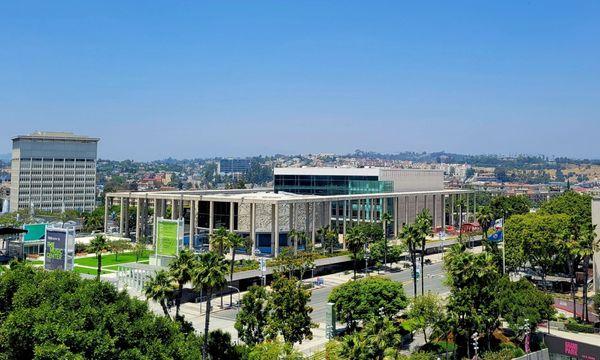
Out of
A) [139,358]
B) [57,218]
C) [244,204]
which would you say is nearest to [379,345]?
[139,358]

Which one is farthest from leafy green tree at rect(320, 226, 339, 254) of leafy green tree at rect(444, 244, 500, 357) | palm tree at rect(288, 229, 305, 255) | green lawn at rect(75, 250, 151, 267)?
leafy green tree at rect(444, 244, 500, 357)

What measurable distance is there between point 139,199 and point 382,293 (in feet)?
247

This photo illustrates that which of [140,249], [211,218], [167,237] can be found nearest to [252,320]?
[167,237]

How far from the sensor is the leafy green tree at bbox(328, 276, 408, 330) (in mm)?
57500

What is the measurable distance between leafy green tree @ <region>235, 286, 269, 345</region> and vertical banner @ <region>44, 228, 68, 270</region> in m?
33.6

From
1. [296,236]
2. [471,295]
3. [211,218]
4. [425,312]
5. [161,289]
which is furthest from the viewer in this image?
[211,218]

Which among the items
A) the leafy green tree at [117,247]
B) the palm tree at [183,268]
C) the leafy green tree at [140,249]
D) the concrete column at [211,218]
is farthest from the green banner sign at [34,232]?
the palm tree at [183,268]

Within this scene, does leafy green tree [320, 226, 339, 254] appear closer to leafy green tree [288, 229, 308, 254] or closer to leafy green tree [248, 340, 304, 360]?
leafy green tree [288, 229, 308, 254]

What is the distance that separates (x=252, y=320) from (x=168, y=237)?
33.9m

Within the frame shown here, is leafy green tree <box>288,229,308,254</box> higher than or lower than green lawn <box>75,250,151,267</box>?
higher

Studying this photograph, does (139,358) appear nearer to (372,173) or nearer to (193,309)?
(193,309)

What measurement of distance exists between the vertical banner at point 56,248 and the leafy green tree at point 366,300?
3629 cm

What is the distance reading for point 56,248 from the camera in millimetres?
74875

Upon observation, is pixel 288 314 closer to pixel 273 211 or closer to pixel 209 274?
pixel 209 274
